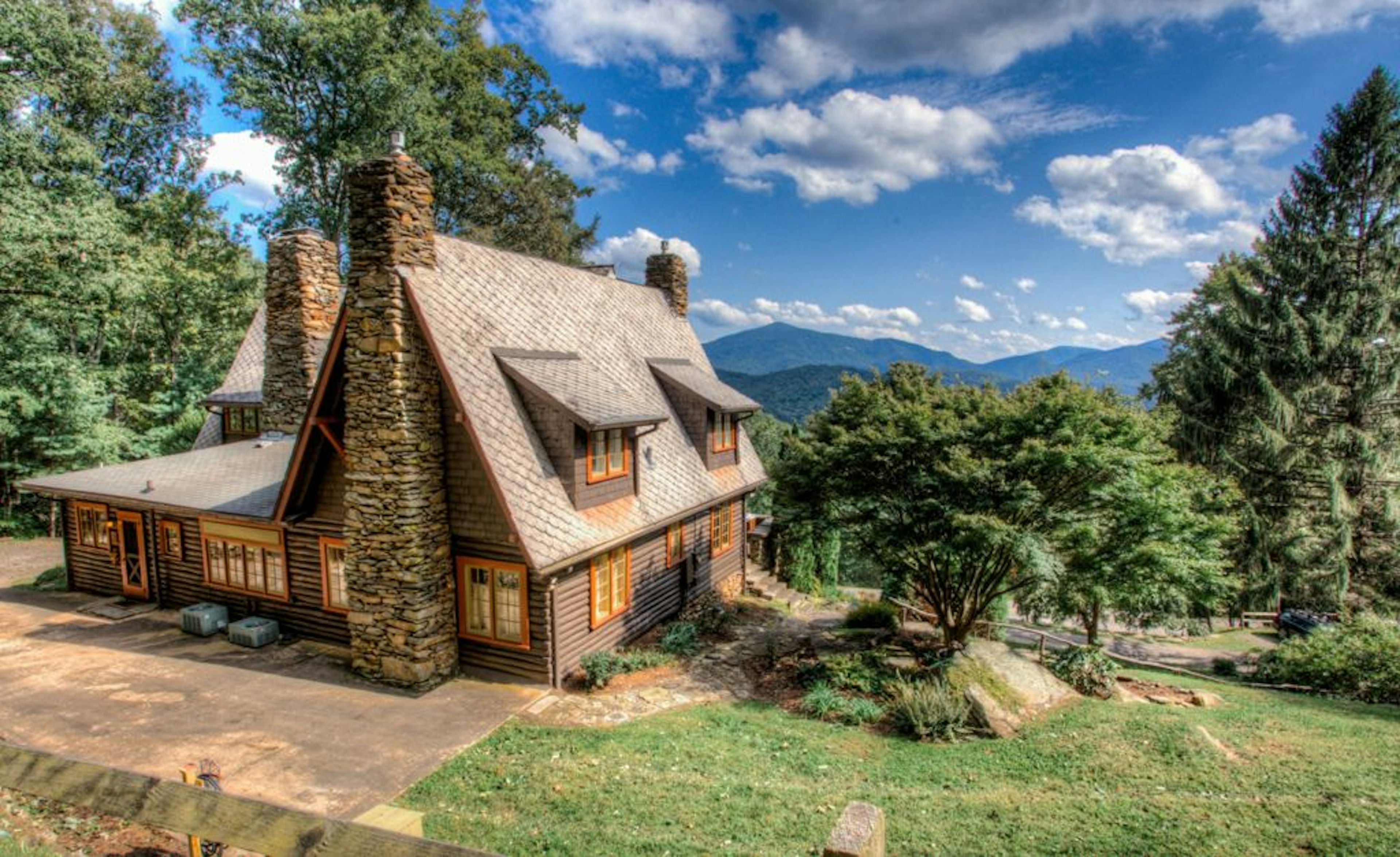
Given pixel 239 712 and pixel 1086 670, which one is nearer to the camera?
pixel 239 712

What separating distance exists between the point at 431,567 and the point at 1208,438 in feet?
84.2

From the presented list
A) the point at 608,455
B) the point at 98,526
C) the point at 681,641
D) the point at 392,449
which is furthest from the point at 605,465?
the point at 98,526

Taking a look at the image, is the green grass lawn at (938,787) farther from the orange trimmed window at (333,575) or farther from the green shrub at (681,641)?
the orange trimmed window at (333,575)

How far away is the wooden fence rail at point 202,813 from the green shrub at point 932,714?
9109mm

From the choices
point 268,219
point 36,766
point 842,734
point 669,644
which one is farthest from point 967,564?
point 268,219

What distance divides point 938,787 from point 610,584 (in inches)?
278

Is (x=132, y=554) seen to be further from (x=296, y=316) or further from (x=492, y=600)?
(x=492, y=600)

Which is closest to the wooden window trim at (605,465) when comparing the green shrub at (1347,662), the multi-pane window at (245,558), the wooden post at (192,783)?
the multi-pane window at (245,558)

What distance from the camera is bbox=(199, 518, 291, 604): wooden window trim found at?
13586 mm

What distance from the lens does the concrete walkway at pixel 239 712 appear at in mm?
8758

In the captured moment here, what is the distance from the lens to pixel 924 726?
395 inches

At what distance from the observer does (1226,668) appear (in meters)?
16.3

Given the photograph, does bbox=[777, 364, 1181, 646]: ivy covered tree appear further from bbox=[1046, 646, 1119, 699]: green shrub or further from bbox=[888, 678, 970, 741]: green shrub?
bbox=[888, 678, 970, 741]: green shrub

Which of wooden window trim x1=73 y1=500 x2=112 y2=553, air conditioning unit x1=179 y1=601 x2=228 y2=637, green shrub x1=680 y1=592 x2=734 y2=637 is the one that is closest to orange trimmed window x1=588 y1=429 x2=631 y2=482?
green shrub x1=680 y1=592 x2=734 y2=637
